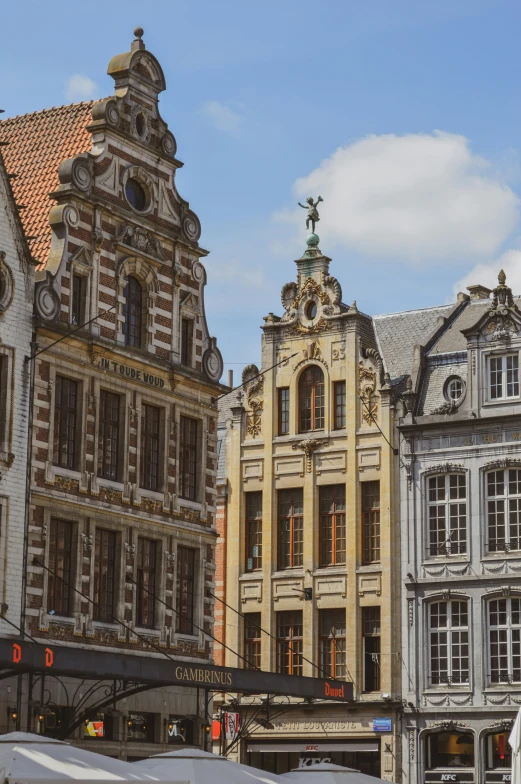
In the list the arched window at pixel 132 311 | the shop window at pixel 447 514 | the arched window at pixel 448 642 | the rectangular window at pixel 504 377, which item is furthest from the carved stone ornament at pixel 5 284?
the arched window at pixel 448 642

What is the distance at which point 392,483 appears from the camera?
50.1 meters

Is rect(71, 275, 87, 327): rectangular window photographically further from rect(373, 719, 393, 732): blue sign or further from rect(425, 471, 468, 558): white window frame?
rect(373, 719, 393, 732): blue sign

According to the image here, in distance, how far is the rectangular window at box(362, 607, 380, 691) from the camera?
1948 inches

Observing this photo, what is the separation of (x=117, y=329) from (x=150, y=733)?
409 inches

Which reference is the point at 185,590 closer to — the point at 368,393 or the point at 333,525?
the point at 333,525

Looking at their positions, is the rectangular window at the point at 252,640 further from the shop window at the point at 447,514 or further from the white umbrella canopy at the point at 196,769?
the white umbrella canopy at the point at 196,769

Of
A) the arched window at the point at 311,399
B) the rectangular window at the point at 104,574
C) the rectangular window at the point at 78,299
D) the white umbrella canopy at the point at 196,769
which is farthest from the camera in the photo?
the arched window at the point at 311,399

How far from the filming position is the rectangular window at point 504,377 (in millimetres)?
48906

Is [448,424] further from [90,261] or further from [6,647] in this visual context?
[6,647]

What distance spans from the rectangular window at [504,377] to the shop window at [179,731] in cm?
1589

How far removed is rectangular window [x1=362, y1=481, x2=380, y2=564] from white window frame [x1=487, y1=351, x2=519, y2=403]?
5.01 m

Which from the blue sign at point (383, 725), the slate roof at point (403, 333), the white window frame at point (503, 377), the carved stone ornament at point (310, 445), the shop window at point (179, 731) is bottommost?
the shop window at point (179, 731)

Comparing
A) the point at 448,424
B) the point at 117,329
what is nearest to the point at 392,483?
the point at 448,424

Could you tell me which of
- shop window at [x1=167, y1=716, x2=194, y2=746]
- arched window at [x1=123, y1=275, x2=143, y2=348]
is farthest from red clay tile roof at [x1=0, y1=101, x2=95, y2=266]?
shop window at [x1=167, y1=716, x2=194, y2=746]
